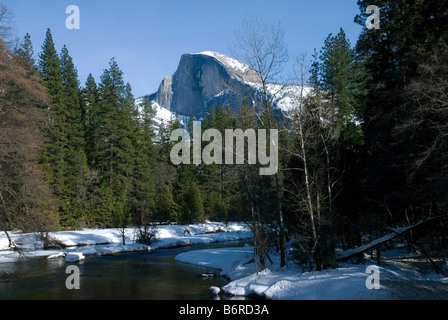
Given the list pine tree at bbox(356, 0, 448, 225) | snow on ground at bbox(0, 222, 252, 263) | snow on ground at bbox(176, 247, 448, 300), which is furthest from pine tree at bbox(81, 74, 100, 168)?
pine tree at bbox(356, 0, 448, 225)

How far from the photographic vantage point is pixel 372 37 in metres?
16.8

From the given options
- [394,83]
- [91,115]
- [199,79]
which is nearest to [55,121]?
[91,115]

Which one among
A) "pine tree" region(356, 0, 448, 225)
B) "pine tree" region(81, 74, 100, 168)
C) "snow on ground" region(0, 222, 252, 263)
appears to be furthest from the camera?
"pine tree" region(81, 74, 100, 168)

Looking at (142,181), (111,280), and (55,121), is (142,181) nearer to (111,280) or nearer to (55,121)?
(55,121)

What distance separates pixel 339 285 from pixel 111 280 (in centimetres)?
1097

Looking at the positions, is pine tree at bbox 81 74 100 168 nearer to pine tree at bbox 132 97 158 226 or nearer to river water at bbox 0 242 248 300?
pine tree at bbox 132 97 158 226

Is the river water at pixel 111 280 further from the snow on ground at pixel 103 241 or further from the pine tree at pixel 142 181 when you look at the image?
the pine tree at pixel 142 181

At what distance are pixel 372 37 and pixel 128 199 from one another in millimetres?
31719

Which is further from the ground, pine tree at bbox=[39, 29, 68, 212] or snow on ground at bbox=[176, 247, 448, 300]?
pine tree at bbox=[39, 29, 68, 212]

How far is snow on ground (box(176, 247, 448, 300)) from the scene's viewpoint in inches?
382

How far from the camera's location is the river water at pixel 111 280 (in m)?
13.2

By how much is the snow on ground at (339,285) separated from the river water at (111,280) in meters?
2.19

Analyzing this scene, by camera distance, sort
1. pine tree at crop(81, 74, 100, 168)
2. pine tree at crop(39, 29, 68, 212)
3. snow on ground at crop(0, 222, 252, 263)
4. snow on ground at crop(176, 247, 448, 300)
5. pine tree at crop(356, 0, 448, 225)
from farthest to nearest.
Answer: pine tree at crop(81, 74, 100, 168), pine tree at crop(39, 29, 68, 212), snow on ground at crop(0, 222, 252, 263), pine tree at crop(356, 0, 448, 225), snow on ground at crop(176, 247, 448, 300)

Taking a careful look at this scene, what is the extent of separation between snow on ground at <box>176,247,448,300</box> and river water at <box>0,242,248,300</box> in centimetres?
219
